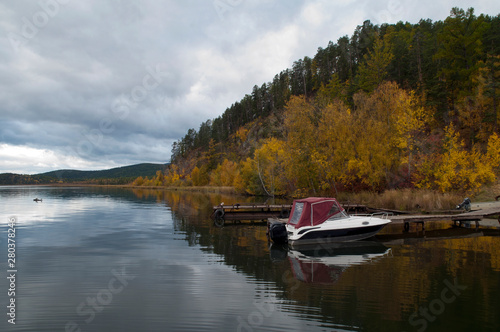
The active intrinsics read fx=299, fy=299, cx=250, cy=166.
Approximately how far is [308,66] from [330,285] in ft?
387

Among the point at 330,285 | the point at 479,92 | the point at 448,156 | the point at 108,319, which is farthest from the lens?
the point at 479,92

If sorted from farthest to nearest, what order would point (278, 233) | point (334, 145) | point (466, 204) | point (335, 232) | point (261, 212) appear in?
point (334, 145), point (261, 212), point (466, 204), point (278, 233), point (335, 232)

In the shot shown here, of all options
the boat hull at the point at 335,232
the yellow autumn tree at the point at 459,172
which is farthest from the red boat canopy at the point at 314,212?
the yellow autumn tree at the point at 459,172

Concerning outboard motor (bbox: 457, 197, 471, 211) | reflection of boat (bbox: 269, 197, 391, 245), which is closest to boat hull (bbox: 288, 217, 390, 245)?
reflection of boat (bbox: 269, 197, 391, 245)

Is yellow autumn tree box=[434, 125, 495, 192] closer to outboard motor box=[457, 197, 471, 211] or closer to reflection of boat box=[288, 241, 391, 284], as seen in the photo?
outboard motor box=[457, 197, 471, 211]

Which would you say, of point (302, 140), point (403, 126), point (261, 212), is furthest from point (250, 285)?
point (403, 126)

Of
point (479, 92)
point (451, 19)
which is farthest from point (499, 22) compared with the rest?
point (479, 92)

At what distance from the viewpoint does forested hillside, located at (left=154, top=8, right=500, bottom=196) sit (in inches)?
1463

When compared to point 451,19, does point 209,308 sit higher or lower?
lower

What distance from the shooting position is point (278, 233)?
20.6 meters

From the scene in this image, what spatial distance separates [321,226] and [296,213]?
2.04m

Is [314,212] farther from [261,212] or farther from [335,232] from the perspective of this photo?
[261,212]

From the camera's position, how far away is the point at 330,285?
12141mm

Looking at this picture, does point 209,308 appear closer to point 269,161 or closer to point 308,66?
point 269,161
